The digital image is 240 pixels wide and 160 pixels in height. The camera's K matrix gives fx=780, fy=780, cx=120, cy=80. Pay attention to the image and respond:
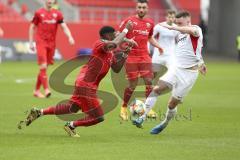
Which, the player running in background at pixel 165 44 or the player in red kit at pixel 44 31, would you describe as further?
the player in red kit at pixel 44 31

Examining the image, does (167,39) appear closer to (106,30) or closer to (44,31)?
(44,31)

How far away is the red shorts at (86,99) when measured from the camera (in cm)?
1312

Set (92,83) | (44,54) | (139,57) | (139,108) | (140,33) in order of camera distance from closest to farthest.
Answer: (92,83) < (139,108) < (140,33) < (139,57) < (44,54)

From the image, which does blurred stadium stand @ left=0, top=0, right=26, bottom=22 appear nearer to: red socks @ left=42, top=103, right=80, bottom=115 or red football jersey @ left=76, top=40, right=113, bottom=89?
red socks @ left=42, top=103, right=80, bottom=115

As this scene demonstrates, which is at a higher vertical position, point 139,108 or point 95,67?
point 95,67

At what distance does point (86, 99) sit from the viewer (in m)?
13.1

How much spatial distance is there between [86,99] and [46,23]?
8.31m

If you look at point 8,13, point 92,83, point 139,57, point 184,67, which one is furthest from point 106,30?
point 8,13

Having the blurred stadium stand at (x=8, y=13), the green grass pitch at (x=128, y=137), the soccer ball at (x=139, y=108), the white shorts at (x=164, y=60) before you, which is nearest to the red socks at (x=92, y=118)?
the green grass pitch at (x=128, y=137)

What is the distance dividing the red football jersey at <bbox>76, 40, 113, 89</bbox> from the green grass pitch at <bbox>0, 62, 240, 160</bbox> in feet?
→ 3.16

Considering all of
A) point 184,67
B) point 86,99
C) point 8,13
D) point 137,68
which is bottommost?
point 8,13

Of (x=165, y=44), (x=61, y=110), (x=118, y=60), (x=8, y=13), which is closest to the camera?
(x=118, y=60)

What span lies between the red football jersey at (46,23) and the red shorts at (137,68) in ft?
15.8

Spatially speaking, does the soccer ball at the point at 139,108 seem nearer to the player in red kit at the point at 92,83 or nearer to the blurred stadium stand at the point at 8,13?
the player in red kit at the point at 92,83
